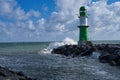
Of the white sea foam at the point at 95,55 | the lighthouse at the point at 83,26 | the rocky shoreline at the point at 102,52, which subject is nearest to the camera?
the rocky shoreline at the point at 102,52

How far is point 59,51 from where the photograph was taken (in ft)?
162

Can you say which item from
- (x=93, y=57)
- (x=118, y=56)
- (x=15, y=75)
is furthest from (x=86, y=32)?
(x=15, y=75)

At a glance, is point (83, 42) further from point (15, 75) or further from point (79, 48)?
point (15, 75)

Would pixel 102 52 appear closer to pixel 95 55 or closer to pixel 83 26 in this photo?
pixel 95 55

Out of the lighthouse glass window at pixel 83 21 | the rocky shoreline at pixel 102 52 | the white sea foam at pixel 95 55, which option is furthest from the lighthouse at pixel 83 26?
the white sea foam at pixel 95 55

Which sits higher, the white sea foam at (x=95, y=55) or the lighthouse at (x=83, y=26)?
the lighthouse at (x=83, y=26)

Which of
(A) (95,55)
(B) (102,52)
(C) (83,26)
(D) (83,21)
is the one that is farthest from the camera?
(D) (83,21)

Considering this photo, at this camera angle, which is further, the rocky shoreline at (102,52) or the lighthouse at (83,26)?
the lighthouse at (83,26)

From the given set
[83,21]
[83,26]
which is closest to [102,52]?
[83,26]

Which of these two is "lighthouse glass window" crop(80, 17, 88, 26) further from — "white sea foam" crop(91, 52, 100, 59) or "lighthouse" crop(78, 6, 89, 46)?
"white sea foam" crop(91, 52, 100, 59)

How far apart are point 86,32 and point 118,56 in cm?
1553

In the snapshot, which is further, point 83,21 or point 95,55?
point 83,21

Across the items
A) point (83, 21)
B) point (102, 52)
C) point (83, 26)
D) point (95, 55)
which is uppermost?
point (83, 21)

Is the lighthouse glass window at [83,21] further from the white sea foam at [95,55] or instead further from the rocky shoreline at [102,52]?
the white sea foam at [95,55]
